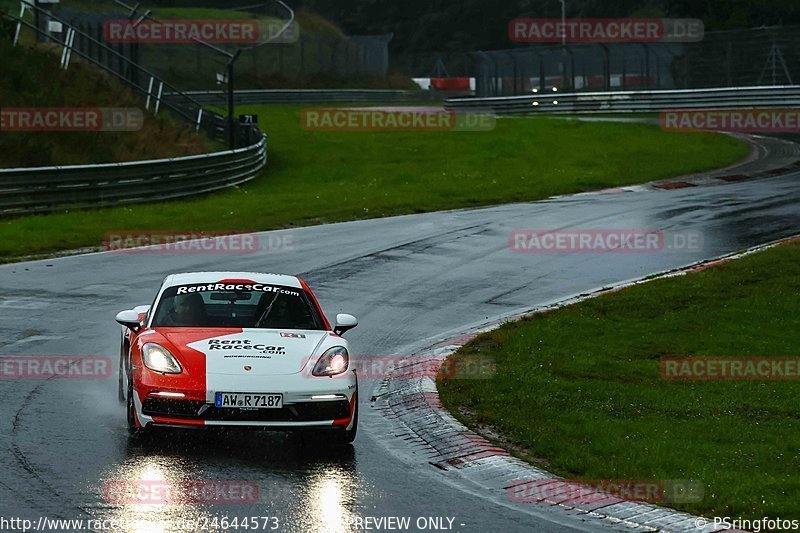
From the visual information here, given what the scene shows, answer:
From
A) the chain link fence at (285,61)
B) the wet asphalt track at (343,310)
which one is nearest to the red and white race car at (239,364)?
the wet asphalt track at (343,310)

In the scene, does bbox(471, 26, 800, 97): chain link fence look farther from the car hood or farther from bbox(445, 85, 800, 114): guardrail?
the car hood

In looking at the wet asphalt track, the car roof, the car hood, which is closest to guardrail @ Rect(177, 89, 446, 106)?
the wet asphalt track

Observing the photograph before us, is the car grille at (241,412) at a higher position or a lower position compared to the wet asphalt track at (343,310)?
higher

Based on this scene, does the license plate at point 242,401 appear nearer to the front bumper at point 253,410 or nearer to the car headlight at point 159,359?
the front bumper at point 253,410

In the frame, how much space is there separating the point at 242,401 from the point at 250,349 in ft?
2.15

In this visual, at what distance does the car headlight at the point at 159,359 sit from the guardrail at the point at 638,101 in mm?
39778

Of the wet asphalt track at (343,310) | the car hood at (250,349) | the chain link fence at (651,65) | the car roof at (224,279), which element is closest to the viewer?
the wet asphalt track at (343,310)

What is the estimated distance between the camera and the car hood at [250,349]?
9633mm

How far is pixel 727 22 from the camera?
249 ft

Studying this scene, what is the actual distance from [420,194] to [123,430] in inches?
840

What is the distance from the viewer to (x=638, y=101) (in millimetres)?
52500

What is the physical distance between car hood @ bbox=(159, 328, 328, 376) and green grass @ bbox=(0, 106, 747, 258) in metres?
12.3

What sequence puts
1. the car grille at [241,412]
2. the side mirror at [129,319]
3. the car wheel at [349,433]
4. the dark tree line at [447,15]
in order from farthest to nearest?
1. the dark tree line at [447,15]
2. the side mirror at [129,319]
3. the car wheel at [349,433]
4. the car grille at [241,412]

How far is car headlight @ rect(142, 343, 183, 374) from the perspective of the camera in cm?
969
